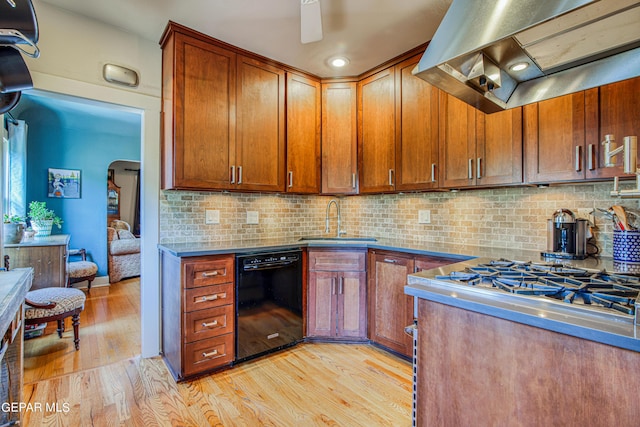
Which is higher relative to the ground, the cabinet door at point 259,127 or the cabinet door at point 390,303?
the cabinet door at point 259,127

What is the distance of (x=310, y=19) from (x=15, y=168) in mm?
4421

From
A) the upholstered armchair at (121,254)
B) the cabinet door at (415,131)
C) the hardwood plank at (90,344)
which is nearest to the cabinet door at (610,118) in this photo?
the cabinet door at (415,131)

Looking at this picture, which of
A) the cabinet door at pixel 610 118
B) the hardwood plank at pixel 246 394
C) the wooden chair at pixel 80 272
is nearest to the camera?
the cabinet door at pixel 610 118

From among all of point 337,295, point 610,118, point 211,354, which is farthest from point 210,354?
point 610,118

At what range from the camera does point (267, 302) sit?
2.47m

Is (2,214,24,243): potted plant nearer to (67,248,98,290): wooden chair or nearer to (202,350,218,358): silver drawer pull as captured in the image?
(67,248,98,290): wooden chair

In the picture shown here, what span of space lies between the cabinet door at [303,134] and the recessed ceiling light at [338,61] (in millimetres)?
322

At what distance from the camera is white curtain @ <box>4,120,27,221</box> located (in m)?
3.80

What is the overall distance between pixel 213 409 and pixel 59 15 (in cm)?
286

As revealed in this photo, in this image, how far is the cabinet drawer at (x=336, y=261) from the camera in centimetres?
269

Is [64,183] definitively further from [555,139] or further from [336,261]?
[555,139]

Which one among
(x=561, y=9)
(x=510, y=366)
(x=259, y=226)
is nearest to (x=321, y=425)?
(x=510, y=366)

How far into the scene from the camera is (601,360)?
2.72 feet

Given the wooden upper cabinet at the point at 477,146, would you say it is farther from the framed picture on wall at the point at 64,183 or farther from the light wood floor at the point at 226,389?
the framed picture on wall at the point at 64,183
